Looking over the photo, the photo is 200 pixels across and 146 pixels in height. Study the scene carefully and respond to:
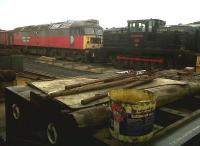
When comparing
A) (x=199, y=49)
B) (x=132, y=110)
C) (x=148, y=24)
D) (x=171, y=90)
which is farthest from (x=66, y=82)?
(x=148, y=24)

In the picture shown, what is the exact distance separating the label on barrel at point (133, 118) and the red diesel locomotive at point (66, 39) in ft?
56.1

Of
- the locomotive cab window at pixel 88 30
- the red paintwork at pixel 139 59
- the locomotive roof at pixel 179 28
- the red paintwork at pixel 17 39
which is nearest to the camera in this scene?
the locomotive roof at pixel 179 28

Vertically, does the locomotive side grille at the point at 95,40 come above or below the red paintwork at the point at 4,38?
below

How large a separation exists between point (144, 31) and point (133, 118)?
13888mm

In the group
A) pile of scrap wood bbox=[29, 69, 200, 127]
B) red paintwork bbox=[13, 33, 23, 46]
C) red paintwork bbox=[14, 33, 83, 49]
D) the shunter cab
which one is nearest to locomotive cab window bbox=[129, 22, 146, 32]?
the shunter cab

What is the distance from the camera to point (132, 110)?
6.04ft

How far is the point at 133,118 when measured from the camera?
1852 millimetres

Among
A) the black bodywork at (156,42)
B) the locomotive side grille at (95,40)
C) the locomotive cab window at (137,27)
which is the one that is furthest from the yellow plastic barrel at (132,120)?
the locomotive side grille at (95,40)

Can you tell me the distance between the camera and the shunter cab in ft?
49.0

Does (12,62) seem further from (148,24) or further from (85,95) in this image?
(148,24)

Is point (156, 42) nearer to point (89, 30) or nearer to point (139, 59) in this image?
point (139, 59)

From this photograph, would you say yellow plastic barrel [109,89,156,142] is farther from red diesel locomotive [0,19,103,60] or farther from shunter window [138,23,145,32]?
red diesel locomotive [0,19,103,60]

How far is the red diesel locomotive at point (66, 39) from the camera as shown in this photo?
769 inches

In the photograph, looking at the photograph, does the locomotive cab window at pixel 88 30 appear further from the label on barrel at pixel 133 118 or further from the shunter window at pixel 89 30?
the label on barrel at pixel 133 118
